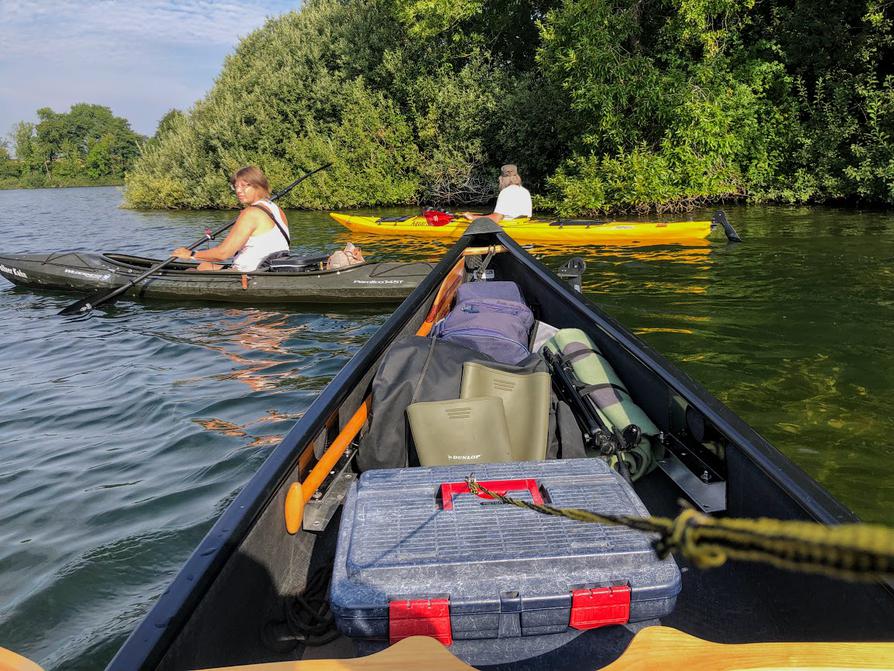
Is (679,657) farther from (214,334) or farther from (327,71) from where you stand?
(327,71)

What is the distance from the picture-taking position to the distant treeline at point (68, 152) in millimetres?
76250

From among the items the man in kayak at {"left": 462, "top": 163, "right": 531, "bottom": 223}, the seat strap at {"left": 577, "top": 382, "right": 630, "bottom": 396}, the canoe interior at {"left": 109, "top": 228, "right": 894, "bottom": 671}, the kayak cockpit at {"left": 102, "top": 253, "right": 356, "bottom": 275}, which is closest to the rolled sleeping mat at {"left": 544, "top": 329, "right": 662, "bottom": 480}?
the seat strap at {"left": 577, "top": 382, "right": 630, "bottom": 396}

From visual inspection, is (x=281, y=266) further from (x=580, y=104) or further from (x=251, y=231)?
(x=580, y=104)

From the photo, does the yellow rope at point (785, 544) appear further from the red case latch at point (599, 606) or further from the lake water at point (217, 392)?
the lake water at point (217, 392)

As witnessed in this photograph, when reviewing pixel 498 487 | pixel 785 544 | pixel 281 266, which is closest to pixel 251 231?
pixel 281 266

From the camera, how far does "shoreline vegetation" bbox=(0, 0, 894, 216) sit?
13109mm

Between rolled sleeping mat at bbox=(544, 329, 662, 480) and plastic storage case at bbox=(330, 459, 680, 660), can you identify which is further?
rolled sleeping mat at bbox=(544, 329, 662, 480)

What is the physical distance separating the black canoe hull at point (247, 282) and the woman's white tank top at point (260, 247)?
0.77ft

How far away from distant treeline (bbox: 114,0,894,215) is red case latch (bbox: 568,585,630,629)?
13.0 m

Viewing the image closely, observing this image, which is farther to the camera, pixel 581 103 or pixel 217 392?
pixel 581 103

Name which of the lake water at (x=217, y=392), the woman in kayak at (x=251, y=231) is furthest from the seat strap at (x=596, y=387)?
the woman in kayak at (x=251, y=231)

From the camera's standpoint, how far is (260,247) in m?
7.34

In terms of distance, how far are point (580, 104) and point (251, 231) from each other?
910 centimetres

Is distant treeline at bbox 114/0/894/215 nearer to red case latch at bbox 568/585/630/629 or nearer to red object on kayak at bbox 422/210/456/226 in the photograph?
red object on kayak at bbox 422/210/456/226
